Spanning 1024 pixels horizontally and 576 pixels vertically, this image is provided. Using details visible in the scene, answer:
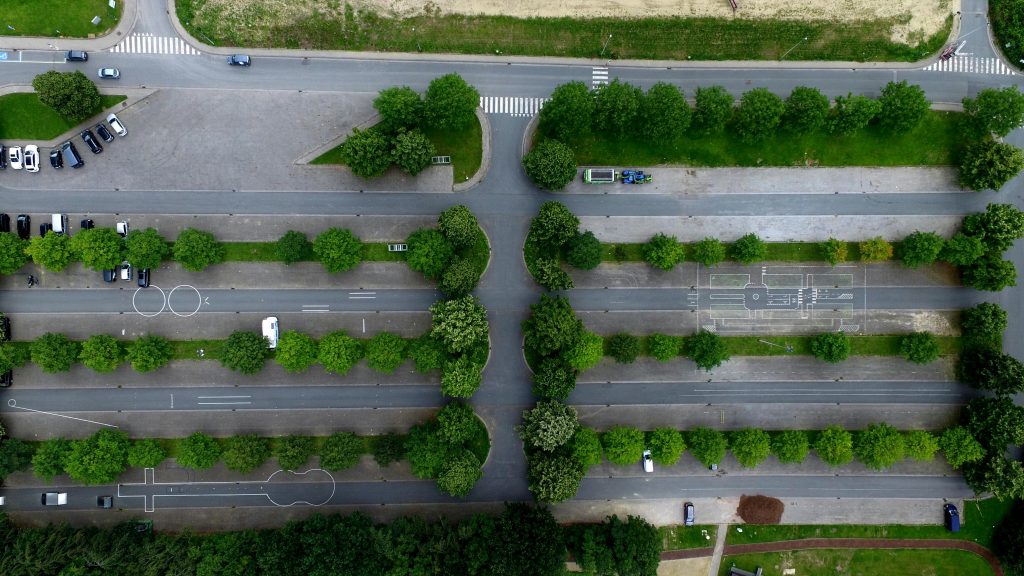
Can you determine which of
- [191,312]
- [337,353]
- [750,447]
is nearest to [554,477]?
[750,447]

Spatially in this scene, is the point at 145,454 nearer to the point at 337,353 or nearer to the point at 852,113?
the point at 337,353

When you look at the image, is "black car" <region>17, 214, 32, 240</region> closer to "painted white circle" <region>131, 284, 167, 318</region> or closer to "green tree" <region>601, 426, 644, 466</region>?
"painted white circle" <region>131, 284, 167, 318</region>

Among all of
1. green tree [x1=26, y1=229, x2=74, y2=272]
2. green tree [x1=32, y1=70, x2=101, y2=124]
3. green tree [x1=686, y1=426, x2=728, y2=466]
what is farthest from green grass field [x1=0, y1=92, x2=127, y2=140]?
green tree [x1=686, y1=426, x2=728, y2=466]

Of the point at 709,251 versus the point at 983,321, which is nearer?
the point at 709,251

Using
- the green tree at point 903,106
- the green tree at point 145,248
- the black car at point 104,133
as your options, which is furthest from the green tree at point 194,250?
the green tree at point 903,106

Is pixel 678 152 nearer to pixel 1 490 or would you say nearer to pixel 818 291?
pixel 818 291

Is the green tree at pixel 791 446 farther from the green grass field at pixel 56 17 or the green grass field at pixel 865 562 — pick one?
the green grass field at pixel 56 17

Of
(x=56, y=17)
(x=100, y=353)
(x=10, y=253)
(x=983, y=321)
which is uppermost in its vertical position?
(x=56, y=17)
